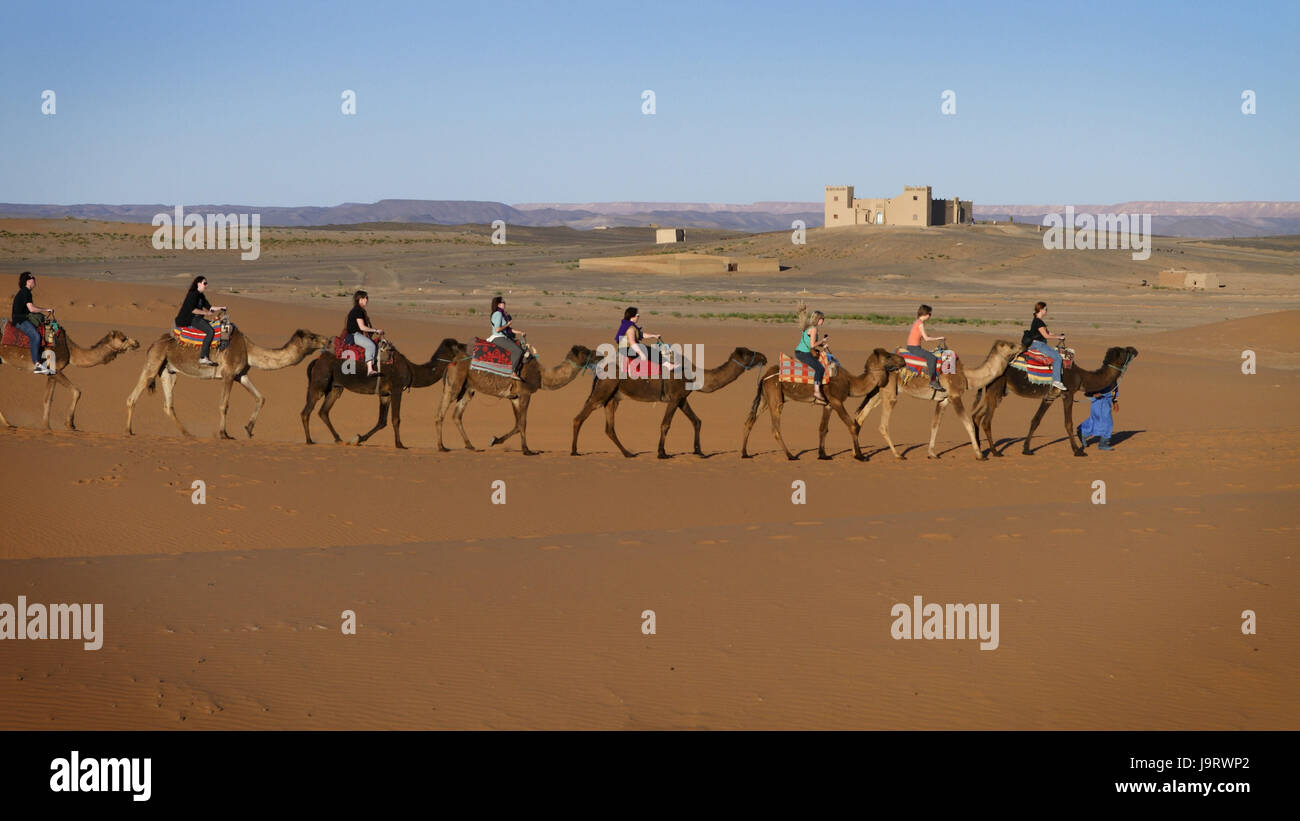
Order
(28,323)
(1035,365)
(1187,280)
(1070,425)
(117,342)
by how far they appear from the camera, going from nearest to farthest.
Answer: (1035,365), (28,323), (1070,425), (117,342), (1187,280)

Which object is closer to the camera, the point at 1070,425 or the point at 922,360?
the point at 922,360

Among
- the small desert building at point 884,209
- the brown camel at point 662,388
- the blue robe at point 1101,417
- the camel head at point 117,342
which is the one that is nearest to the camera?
the brown camel at point 662,388

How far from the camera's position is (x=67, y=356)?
2048cm

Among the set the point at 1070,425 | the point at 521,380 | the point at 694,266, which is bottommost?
the point at 1070,425

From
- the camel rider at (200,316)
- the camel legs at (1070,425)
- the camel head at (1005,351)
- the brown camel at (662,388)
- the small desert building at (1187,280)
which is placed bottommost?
the camel legs at (1070,425)

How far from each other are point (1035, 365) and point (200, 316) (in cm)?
1266

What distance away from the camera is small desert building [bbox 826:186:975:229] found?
11944 centimetres

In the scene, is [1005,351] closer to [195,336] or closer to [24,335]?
[195,336]

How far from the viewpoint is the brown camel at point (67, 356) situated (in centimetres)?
1986

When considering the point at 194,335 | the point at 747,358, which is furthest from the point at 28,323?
the point at 747,358

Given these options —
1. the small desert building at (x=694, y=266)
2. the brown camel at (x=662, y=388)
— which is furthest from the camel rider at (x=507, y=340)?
the small desert building at (x=694, y=266)

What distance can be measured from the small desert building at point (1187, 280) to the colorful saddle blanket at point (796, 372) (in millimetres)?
55290

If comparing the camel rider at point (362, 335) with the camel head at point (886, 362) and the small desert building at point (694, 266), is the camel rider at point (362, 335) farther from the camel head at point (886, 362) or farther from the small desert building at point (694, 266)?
the small desert building at point (694, 266)
